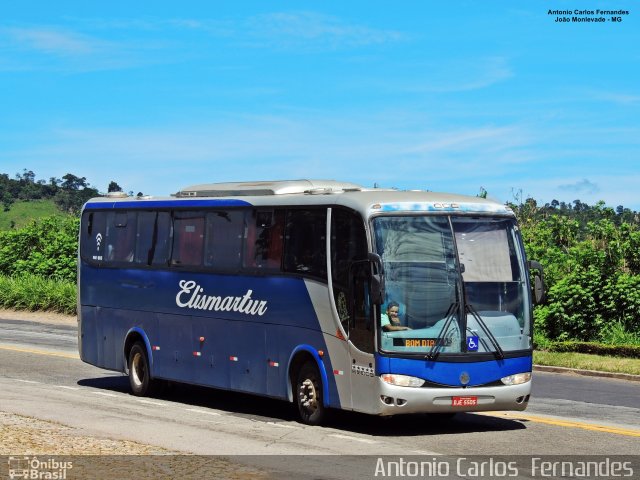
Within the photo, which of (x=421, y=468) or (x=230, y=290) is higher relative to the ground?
(x=230, y=290)

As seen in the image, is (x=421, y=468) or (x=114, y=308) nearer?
(x=421, y=468)

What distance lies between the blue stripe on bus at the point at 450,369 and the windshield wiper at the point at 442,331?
96 millimetres

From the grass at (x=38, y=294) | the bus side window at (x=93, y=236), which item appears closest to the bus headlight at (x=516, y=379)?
the bus side window at (x=93, y=236)

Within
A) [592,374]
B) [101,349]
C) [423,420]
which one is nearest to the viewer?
[423,420]

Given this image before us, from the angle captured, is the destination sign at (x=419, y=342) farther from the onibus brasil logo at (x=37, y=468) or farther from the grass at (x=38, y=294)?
the grass at (x=38, y=294)

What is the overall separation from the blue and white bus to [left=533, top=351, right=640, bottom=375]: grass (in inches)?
422

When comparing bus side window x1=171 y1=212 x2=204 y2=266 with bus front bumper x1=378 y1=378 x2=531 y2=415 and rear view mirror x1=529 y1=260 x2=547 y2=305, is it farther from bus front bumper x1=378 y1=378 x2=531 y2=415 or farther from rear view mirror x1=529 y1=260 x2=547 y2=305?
rear view mirror x1=529 y1=260 x2=547 y2=305

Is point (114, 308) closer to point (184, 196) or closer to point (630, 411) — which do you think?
point (184, 196)

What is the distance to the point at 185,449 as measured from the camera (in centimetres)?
1405

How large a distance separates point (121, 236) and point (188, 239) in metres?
2.44

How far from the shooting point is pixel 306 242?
691 inches

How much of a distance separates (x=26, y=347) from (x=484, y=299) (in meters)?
19.0

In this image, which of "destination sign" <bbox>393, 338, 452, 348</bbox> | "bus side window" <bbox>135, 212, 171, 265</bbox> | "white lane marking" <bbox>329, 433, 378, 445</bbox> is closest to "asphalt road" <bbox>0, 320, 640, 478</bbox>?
"white lane marking" <bbox>329, 433, 378, 445</bbox>

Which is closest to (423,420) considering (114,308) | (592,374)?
(114,308)
